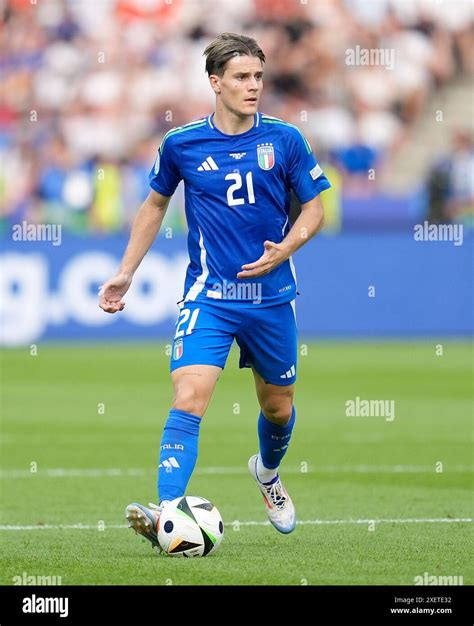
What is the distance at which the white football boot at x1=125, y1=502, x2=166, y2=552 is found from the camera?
22.1 feet

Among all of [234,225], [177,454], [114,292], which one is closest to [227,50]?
[234,225]

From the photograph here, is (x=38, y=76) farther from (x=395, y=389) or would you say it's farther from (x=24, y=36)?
(x=395, y=389)

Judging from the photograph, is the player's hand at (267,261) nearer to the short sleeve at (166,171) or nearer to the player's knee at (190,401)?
the player's knee at (190,401)

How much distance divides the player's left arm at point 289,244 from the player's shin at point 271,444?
3.76 feet

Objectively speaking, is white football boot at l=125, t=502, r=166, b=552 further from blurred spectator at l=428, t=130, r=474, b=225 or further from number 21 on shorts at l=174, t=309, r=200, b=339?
blurred spectator at l=428, t=130, r=474, b=225

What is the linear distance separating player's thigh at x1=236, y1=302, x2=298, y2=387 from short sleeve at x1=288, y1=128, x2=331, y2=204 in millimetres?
612

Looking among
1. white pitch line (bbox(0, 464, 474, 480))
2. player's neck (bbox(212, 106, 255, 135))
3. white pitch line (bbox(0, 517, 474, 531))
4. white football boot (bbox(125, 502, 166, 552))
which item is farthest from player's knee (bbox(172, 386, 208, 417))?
white pitch line (bbox(0, 464, 474, 480))

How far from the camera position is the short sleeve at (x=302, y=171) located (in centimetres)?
751

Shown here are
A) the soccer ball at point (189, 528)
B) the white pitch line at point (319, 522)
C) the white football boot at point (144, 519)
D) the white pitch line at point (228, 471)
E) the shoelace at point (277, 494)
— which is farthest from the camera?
the white pitch line at point (228, 471)

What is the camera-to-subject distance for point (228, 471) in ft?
36.6

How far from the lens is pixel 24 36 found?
1054 inches

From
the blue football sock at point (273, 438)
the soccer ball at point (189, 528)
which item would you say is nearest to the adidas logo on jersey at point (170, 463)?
the soccer ball at point (189, 528)

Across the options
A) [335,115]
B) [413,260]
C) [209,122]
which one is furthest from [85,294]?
[209,122]

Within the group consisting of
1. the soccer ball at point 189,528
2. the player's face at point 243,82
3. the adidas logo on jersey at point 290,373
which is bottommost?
the soccer ball at point 189,528
